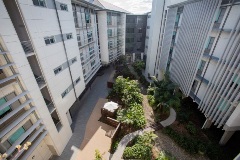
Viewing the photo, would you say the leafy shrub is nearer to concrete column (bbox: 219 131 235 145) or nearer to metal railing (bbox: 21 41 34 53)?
concrete column (bbox: 219 131 235 145)

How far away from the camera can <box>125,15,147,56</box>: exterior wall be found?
50028mm

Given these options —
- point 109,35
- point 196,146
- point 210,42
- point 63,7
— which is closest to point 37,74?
point 63,7

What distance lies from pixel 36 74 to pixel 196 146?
20.7m

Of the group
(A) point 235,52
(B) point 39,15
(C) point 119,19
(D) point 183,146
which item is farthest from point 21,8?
(C) point 119,19

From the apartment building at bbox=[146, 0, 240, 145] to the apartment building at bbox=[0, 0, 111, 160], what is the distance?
17857 mm

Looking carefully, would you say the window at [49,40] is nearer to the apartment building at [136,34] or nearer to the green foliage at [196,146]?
the green foliage at [196,146]

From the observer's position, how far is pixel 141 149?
1576 centimetres

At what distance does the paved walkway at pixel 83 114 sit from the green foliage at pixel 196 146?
43.8 feet

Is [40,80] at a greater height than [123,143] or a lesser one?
greater

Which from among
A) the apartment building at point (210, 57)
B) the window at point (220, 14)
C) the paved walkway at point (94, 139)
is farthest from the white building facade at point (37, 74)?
the window at point (220, 14)

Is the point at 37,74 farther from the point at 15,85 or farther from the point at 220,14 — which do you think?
the point at 220,14

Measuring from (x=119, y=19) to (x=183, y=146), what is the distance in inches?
1434

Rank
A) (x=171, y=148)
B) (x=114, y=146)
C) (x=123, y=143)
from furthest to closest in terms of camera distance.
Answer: (x=123, y=143) < (x=114, y=146) < (x=171, y=148)

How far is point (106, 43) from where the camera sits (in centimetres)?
3625
